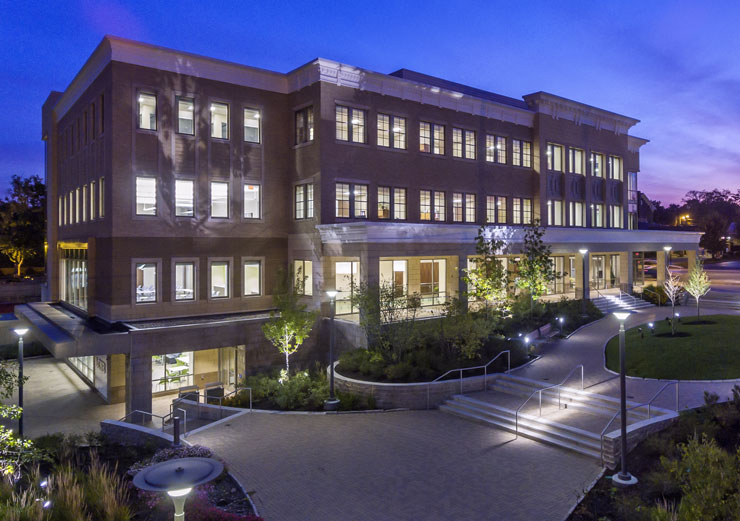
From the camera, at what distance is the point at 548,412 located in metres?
17.2

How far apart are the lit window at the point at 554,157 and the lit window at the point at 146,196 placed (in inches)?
1152

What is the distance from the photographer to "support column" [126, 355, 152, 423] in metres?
22.8

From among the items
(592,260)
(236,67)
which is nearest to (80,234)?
(236,67)

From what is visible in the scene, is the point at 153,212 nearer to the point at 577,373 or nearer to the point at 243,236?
the point at 243,236

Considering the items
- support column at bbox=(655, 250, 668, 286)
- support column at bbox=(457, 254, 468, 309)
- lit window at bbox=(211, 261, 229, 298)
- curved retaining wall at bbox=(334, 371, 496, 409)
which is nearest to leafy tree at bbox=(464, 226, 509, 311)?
support column at bbox=(457, 254, 468, 309)

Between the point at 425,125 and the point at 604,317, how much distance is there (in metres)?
16.8

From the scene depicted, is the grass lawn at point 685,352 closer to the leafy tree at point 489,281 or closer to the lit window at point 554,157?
the leafy tree at point 489,281

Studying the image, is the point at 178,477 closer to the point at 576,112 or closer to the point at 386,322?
the point at 386,322

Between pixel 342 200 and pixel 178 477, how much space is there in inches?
928

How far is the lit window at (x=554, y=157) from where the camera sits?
41906mm

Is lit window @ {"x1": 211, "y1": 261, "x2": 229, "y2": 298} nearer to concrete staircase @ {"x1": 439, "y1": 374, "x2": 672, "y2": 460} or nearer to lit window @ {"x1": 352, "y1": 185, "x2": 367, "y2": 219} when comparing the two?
lit window @ {"x1": 352, "y1": 185, "x2": 367, "y2": 219}

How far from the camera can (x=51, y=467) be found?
14.6 metres

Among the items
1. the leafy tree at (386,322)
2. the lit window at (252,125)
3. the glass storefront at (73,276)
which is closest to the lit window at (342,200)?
the lit window at (252,125)

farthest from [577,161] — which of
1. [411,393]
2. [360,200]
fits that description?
[411,393]
